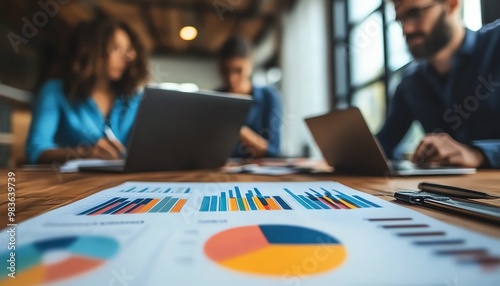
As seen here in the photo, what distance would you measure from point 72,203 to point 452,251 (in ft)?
1.24

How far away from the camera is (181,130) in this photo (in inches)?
30.7

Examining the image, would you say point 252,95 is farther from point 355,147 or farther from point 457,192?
point 457,192

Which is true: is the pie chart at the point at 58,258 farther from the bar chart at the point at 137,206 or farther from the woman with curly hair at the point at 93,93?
the woman with curly hair at the point at 93,93

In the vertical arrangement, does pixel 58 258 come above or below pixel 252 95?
below

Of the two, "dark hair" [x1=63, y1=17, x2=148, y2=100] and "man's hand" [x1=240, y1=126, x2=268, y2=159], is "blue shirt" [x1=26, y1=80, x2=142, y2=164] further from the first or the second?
"man's hand" [x1=240, y1=126, x2=268, y2=159]

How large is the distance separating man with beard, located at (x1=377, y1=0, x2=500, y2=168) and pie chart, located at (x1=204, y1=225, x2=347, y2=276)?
76 cm

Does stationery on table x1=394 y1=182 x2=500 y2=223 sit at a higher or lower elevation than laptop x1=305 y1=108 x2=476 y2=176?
lower

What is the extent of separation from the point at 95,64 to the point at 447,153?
1.72 metres

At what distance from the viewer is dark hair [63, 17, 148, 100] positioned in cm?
168

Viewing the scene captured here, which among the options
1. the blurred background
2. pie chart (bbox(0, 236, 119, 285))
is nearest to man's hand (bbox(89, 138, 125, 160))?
pie chart (bbox(0, 236, 119, 285))

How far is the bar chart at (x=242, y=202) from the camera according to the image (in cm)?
34

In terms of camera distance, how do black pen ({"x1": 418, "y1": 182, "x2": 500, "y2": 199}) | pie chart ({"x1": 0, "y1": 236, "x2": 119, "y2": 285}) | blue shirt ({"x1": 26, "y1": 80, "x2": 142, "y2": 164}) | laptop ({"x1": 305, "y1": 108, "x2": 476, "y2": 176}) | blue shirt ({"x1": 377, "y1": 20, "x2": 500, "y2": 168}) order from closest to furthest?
1. pie chart ({"x1": 0, "y1": 236, "x2": 119, "y2": 285})
2. black pen ({"x1": 418, "y1": 182, "x2": 500, "y2": 199})
3. laptop ({"x1": 305, "y1": 108, "x2": 476, "y2": 176})
4. blue shirt ({"x1": 377, "y1": 20, "x2": 500, "y2": 168})
5. blue shirt ({"x1": 26, "y1": 80, "x2": 142, "y2": 164})

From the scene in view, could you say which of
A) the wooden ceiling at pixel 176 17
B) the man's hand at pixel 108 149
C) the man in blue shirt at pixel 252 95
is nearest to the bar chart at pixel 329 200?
the man's hand at pixel 108 149

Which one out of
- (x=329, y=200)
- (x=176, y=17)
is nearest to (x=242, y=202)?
(x=329, y=200)
